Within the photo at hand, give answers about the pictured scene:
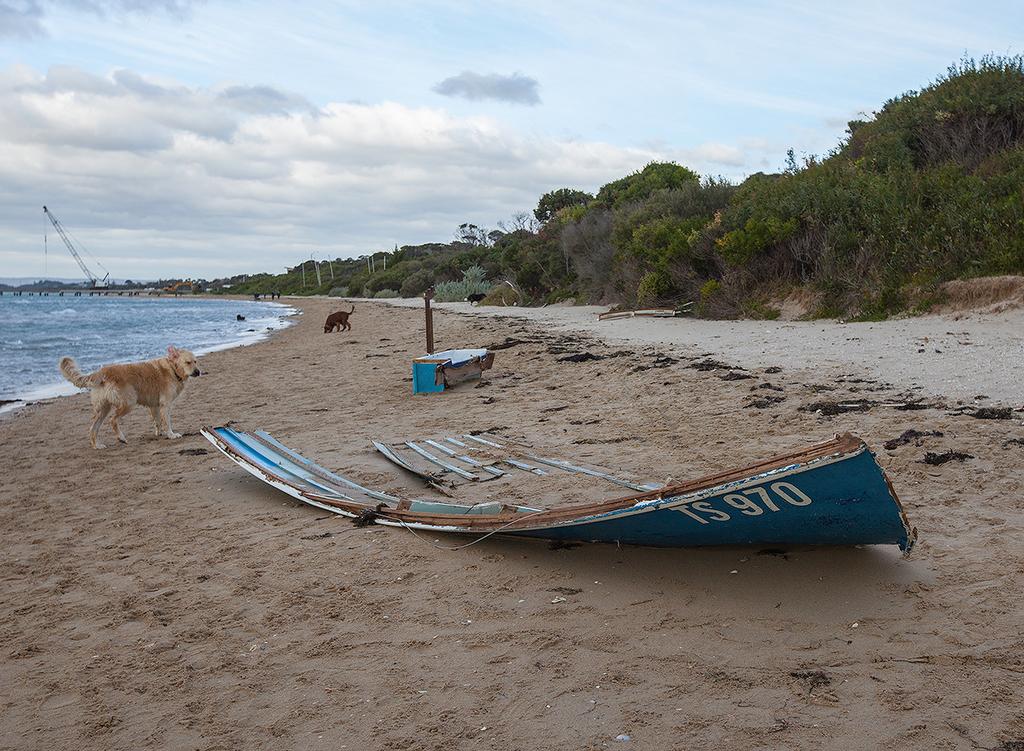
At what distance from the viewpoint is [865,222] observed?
15852 millimetres

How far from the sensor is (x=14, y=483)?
7.59 meters

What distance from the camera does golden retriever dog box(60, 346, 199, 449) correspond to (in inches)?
357

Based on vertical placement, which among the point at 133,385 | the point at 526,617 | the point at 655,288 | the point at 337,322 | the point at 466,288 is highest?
the point at 466,288

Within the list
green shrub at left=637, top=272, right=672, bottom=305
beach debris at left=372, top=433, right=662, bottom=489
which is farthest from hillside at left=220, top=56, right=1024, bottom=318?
beach debris at left=372, top=433, right=662, bottom=489

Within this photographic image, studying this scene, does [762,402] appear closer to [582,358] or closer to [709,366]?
[709,366]

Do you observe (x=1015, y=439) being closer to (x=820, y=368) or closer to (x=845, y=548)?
(x=845, y=548)

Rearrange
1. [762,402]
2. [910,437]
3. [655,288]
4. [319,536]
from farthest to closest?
1. [655,288]
2. [762,402]
3. [910,437]
4. [319,536]

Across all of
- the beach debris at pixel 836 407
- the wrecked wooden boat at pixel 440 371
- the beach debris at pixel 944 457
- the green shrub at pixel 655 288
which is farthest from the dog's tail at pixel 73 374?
the green shrub at pixel 655 288

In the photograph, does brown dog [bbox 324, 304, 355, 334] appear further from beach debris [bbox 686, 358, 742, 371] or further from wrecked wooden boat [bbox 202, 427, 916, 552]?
wrecked wooden boat [bbox 202, 427, 916, 552]

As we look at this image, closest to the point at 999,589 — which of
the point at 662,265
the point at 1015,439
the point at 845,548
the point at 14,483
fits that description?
the point at 845,548

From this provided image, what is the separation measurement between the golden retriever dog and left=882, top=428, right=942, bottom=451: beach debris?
757 cm

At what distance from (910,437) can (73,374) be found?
27.7 feet

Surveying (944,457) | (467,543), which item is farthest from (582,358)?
(467,543)

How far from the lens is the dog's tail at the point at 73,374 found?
8844 mm
